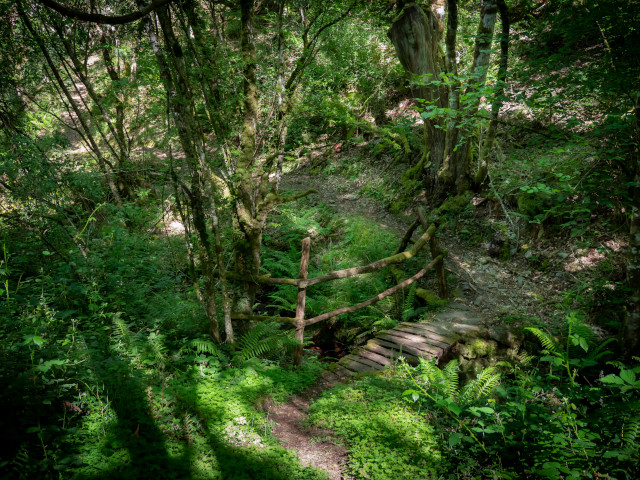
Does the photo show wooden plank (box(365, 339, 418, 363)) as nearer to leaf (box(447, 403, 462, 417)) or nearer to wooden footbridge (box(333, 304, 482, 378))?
wooden footbridge (box(333, 304, 482, 378))

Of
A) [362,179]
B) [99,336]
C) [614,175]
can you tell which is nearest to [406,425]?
[99,336]

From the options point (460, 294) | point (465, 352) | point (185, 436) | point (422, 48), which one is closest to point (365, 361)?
point (465, 352)

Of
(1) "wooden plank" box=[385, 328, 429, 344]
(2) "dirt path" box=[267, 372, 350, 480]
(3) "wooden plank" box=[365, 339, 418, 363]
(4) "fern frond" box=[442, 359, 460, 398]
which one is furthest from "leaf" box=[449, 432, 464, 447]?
(1) "wooden plank" box=[385, 328, 429, 344]

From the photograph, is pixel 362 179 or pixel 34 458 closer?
pixel 34 458

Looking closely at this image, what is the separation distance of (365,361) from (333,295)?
3169mm

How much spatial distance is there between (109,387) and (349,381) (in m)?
2.81

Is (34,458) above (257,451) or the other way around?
above

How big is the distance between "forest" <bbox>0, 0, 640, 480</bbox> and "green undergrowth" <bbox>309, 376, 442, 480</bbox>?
0.07ft

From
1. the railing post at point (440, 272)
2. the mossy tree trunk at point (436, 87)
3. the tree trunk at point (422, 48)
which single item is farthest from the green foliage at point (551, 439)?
the tree trunk at point (422, 48)

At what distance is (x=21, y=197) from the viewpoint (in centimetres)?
468

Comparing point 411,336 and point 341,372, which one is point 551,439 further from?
point 411,336

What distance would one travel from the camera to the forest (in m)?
2.68

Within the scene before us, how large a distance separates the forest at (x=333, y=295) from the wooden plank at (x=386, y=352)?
56mm

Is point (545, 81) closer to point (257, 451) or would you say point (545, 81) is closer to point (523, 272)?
point (523, 272)
